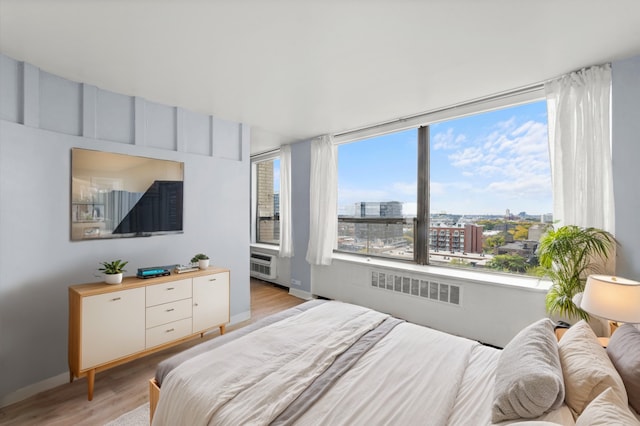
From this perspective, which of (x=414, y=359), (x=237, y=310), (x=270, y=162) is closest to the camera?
(x=414, y=359)

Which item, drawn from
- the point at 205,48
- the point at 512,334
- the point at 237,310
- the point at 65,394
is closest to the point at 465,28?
the point at 205,48

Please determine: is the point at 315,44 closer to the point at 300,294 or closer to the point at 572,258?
the point at 572,258

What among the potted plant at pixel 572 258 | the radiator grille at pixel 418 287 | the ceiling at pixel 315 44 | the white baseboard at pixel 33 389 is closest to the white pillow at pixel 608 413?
the potted plant at pixel 572 258

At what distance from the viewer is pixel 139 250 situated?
2760mm

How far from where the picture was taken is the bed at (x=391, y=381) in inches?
40.9

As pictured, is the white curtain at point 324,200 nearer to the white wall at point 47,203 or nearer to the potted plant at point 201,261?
the potted plant at point 201,261

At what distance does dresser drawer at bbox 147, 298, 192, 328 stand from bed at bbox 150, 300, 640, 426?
99 centimetres

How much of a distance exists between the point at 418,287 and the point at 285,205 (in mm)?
2566

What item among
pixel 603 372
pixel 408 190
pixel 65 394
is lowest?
pixel 65 394

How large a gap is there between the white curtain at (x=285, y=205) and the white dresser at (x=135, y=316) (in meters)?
1.87

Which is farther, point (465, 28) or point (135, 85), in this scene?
point (135, 85)

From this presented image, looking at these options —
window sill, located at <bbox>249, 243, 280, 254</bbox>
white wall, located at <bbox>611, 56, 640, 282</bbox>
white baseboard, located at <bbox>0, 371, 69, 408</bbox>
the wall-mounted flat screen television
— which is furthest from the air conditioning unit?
white wall, located at <bbox>611, 56, 640, 282</bbox>

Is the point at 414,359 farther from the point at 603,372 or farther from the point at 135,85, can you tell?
the point at 135,85

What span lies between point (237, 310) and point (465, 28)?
363cm
